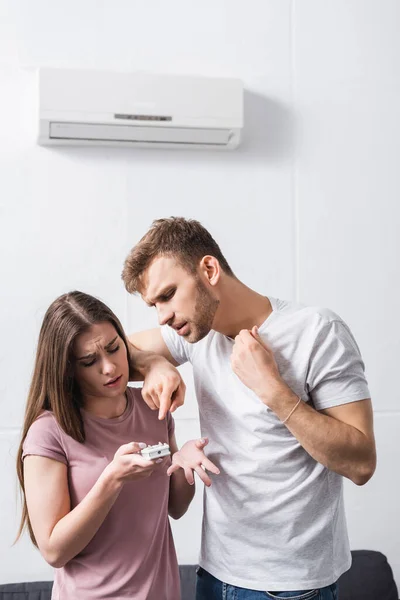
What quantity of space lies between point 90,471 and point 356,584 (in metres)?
1.34

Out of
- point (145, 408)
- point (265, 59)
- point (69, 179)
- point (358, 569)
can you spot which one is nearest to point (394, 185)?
point (265, 59)

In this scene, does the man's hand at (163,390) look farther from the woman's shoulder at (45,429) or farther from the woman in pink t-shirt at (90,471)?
the woman's shoulder at (45,429)

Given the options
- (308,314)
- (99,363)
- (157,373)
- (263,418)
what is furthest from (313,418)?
(99,363)

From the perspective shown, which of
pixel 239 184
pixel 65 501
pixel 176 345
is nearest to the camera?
pixel 65 501

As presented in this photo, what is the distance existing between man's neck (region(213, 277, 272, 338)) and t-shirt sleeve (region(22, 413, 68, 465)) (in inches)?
16.6

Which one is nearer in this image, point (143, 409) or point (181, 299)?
point (181, 299)

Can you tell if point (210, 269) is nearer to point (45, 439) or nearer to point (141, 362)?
point (141, 362)

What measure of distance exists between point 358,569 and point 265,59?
6.11ft

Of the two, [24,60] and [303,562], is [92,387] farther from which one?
[24,60]

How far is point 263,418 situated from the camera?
1662mm

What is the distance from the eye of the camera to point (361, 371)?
1672 millimetres

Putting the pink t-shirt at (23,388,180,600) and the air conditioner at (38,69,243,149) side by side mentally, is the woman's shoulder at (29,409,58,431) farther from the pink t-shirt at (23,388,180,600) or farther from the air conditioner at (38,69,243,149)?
the air conditioner at (38,69,243,149)

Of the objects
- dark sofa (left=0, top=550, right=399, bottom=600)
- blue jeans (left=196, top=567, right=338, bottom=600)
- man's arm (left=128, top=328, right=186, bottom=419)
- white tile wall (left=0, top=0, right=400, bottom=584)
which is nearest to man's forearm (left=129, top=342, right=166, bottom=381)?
man's arm (left=128, top=328, right=186, bottom=419)

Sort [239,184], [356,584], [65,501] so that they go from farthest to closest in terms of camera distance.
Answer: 1. [239,184]
2. [356,584]
3. [65,501]
